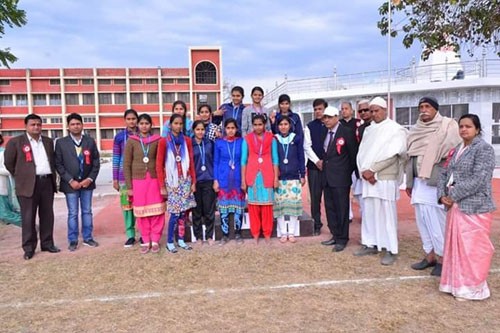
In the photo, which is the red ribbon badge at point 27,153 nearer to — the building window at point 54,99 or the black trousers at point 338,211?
the black trousers at point 338,211

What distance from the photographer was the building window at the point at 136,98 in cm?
4228

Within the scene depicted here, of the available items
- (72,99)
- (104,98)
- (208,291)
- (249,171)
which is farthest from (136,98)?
(208,291)

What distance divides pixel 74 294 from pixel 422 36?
6.19 metres

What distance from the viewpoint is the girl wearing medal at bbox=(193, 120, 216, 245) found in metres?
5.28

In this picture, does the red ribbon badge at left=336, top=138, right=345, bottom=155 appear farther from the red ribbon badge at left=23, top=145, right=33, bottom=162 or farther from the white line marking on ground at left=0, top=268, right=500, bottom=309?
the red ribbon badge at left=23, top=145, right=33, bottom=162

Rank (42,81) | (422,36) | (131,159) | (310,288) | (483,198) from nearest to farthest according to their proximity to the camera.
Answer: (483,198)
(310,288)
(131,159)
(422,36)
(42,81)

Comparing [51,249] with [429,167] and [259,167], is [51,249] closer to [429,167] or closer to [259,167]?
[259,167]

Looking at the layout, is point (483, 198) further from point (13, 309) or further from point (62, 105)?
point (62, 105)

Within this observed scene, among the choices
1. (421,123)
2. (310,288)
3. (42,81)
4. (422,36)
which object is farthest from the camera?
(42,81)

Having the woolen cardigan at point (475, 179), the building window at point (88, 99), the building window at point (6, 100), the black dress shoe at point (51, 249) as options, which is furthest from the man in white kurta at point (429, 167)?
the building window at point (6, 100)

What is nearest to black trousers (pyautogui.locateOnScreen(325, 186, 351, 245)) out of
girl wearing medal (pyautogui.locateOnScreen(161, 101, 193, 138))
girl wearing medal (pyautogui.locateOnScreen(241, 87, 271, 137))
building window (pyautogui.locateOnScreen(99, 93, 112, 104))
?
girl wearing medal (pyautogui.locateOnScreen(241, 87, 271, 137))

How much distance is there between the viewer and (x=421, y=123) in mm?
4277

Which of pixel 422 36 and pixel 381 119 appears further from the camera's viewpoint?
pixel 422 36

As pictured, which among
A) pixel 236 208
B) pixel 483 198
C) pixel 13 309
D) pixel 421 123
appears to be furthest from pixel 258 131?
pixel 13 309
